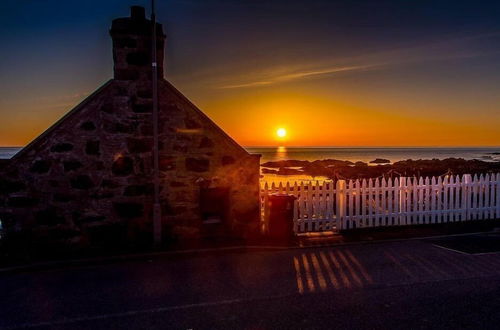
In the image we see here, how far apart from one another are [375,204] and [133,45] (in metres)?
7.69

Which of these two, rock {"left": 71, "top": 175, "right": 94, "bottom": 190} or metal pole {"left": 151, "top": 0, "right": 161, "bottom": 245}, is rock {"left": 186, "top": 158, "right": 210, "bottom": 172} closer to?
metal pole {"left": 151, "top": 0, "right": 161, "bottom": 245}

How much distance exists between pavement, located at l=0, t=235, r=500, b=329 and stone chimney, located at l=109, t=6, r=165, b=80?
4162mm

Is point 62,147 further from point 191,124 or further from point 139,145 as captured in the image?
point 191,124

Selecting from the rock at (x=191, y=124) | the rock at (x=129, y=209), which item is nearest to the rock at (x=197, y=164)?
the rock at (x=191, y=124)

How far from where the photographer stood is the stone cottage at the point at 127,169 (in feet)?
26.5

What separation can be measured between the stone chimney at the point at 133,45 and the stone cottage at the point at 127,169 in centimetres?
2

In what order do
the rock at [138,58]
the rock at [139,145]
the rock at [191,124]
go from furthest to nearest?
the rock at [191,124] < the rock at [139,145] < the rock at [138,58]

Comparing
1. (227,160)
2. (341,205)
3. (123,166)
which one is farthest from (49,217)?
(341,205)

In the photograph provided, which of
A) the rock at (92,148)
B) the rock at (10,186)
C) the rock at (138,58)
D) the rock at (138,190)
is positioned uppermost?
the rock at (138,58)

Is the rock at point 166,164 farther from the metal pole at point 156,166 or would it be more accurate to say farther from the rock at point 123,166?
the rock at point 123,166

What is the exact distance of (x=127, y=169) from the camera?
8508 millimetres

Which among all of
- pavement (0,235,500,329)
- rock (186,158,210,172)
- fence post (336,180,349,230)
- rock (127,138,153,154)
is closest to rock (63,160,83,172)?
rock (127,138,153,154)

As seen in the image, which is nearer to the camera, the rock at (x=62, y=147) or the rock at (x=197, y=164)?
the rock at (x=62, y=147)

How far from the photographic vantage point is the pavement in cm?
477
